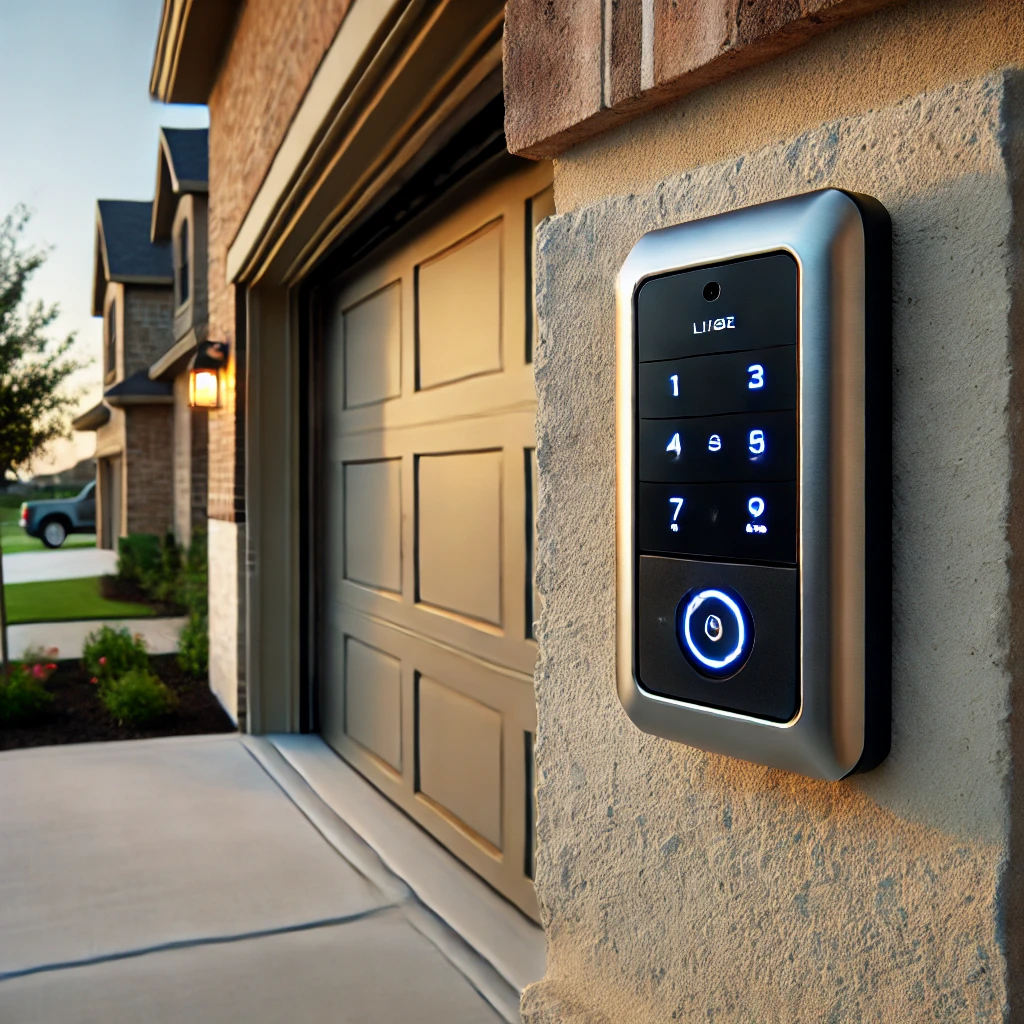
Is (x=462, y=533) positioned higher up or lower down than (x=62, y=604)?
higher up

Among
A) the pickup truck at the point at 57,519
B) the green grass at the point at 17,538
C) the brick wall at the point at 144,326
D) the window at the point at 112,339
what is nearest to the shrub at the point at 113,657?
the brick wall at the point at 144,326

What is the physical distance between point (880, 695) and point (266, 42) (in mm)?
4990

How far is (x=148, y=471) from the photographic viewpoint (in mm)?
16750

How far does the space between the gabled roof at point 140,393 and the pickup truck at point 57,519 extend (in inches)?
299

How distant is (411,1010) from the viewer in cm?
259

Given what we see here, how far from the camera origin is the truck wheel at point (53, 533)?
2289 cm

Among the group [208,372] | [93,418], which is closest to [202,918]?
[208,372]

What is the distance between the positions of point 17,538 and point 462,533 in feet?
75.8

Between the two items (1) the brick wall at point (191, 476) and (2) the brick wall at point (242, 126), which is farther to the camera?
(1) the brick wall at point (191, 476)

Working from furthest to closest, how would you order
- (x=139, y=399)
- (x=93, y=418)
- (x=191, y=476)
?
(x=93, y=418) → (x=139, y=399) → (x=191, y=476)

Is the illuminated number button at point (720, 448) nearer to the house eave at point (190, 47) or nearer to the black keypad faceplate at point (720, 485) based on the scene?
the black keypad faceplate at point (720, 485)

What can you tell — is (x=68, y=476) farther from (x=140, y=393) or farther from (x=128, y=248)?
(x=140, y=393)

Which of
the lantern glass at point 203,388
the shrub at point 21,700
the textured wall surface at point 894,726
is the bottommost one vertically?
the shrub at point 21,700

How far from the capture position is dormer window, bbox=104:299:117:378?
62.3ft
